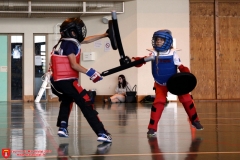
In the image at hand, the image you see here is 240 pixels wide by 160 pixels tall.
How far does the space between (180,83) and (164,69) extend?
350 millimetres

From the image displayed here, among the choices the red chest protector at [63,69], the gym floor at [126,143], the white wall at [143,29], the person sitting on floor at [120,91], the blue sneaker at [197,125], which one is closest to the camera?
the gym floor at [126,143]

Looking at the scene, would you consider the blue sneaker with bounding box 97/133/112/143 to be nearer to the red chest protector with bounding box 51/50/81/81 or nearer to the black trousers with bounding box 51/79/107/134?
the black trousers with bounding box 51/79/107/134

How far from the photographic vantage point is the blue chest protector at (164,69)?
7.72 metres

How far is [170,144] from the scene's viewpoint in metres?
6.34

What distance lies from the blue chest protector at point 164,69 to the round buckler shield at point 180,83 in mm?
174

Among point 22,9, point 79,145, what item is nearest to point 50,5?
point 22,9

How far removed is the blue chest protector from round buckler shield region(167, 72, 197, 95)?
0.57 ft

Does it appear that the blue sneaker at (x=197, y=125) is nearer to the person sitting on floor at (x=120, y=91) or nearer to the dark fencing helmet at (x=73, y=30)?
the dark fencing helmet at (x=73, y=30)

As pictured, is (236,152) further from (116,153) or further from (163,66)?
(163,66)

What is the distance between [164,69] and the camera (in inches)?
305

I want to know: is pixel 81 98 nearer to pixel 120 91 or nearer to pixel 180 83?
pixel 180 83

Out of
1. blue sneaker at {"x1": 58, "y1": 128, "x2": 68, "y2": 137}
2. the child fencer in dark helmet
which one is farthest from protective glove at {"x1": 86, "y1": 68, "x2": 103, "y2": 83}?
blue sneaker at {"x1": 58, "y1": 128, "x2": 68, "y2": 137}

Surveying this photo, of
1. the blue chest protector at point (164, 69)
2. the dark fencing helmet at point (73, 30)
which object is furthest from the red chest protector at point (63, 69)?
the blue chest protector at point (164, 69)

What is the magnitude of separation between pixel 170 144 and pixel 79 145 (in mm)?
1100
